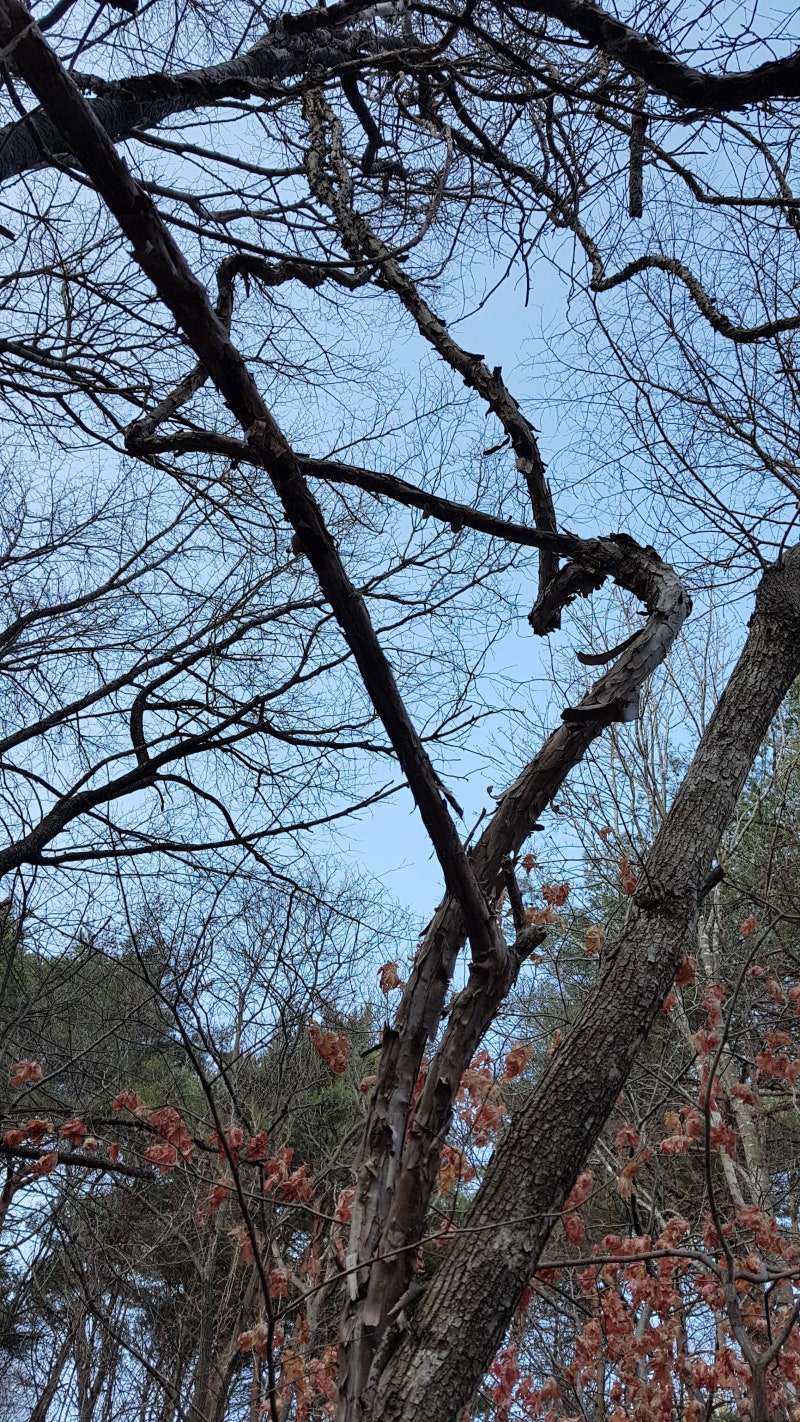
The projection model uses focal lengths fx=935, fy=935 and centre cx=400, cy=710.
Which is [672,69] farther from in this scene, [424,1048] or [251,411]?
[424,1048]

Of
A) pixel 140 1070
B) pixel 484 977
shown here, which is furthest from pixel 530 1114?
pixel 140 1070

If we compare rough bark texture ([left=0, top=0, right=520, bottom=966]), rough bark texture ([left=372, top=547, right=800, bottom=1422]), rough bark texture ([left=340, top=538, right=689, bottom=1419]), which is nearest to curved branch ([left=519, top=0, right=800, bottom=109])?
rough bark texture ([left=0, top=0, right=520, bottom=966])

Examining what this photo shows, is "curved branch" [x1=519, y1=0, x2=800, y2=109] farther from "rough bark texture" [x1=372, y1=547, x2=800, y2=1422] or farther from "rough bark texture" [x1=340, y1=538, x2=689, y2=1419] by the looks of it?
"rough bark texture" [x1=372, y1=547, x2=800, y2=1422]

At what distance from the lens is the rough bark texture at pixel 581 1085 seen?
164cm

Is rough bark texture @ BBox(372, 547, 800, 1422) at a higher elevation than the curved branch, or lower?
lower

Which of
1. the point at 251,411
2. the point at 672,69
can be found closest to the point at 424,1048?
the point at 251,411

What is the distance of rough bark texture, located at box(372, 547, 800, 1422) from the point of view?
5.37 ft

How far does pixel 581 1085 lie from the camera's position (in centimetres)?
197

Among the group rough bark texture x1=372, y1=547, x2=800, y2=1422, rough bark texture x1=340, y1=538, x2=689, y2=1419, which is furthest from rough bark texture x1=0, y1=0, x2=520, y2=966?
rough bark texture x1=372, y1=547, x2=800, y2=1422

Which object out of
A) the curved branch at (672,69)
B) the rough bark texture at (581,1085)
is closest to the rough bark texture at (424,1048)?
the rough bark texture at (581,1085)

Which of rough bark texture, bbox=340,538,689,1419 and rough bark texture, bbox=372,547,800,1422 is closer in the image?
rough bark texture, bbox=372,547,800,1422

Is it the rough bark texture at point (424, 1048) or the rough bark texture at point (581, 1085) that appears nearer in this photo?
the rough bark texture at point (581, 1085)

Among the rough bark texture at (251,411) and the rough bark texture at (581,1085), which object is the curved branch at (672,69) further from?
the rough bark texture at (581,1085)

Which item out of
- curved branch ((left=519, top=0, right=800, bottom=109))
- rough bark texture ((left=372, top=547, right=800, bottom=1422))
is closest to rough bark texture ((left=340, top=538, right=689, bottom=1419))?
rough bark texture ((left=372, top=547, right=800, bottom=1422))
